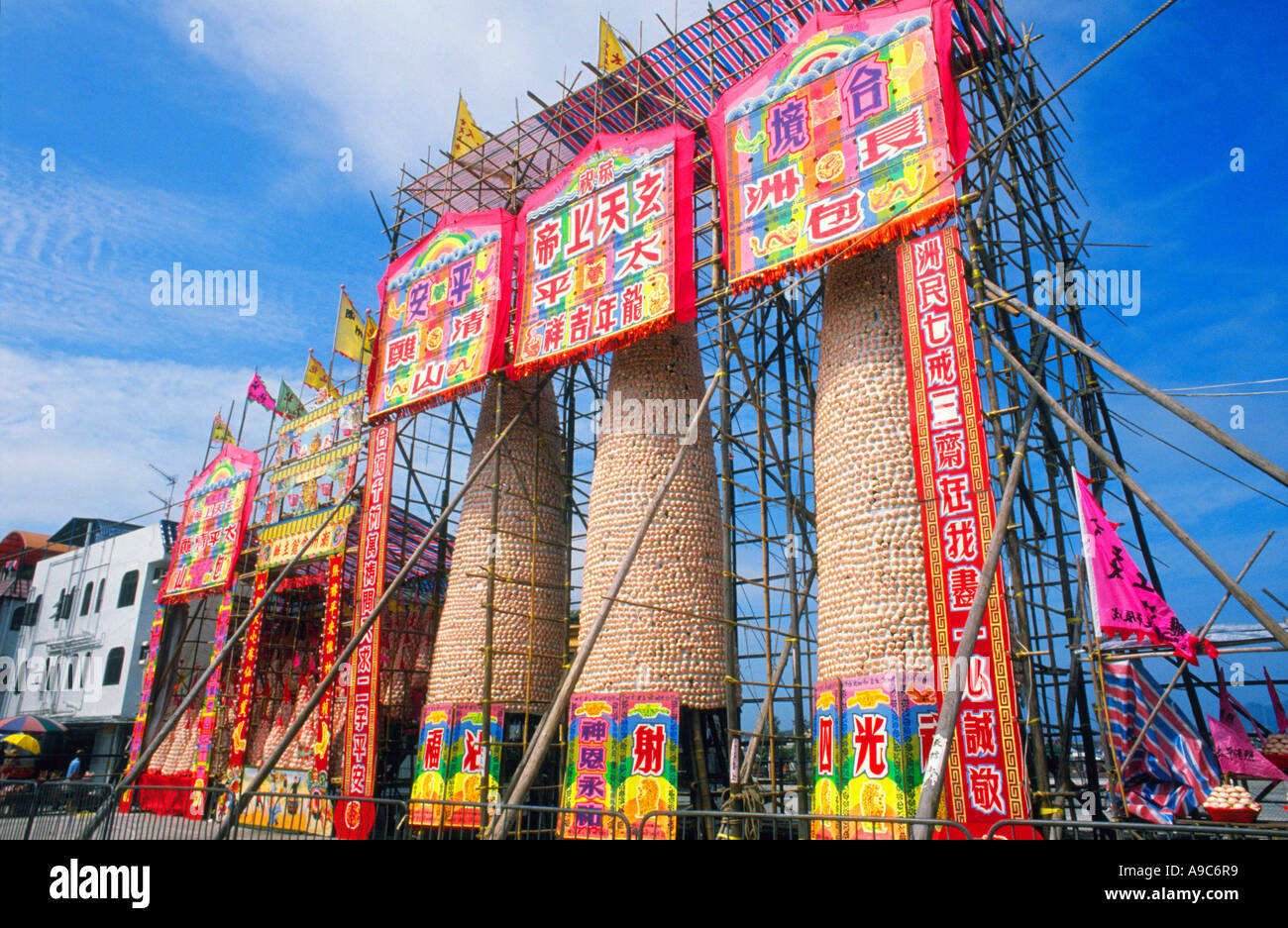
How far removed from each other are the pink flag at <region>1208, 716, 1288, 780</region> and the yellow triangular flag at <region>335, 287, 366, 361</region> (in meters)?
19.2

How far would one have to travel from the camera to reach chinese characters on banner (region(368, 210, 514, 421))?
1641 centimetres

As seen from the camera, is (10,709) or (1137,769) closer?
(1137,769)

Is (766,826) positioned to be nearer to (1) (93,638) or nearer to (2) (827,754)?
(2) (827,754)

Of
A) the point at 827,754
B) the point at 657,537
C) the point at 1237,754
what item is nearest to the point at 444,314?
the point at 657,537

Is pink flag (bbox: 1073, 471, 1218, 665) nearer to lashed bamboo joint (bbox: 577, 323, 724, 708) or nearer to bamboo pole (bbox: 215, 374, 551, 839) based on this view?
lashed bamboo joint (bbox: 577, 323, 724, 708)

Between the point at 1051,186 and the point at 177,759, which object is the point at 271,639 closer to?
the point at 177,759

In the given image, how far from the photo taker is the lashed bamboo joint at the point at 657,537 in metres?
12.8

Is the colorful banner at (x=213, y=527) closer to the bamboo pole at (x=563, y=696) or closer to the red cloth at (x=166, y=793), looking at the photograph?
the red cloth at (x=166, y=793)

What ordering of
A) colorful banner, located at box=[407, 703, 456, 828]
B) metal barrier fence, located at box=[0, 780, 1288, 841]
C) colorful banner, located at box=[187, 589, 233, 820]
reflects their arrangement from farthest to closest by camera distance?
colorful banner, located at box=[187, 589, 233, 820], colorful banner, located at box=[407, 703, 456, 828], metal barrier fence, located at box=[0, 780, 1288, 841]

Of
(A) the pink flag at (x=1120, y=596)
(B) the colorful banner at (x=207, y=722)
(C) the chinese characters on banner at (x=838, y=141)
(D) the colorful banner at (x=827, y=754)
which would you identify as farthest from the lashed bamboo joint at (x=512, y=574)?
(A) the pink flag at (x=1120, y=596)

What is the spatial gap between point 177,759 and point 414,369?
1296 centimetres

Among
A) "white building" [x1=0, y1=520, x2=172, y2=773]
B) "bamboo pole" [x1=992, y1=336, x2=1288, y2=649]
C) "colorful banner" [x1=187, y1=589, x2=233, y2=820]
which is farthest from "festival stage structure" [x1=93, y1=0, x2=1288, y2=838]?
"white building" [x1=0, y1=520, x2=172, y2=773]

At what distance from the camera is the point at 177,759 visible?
22328 mm
